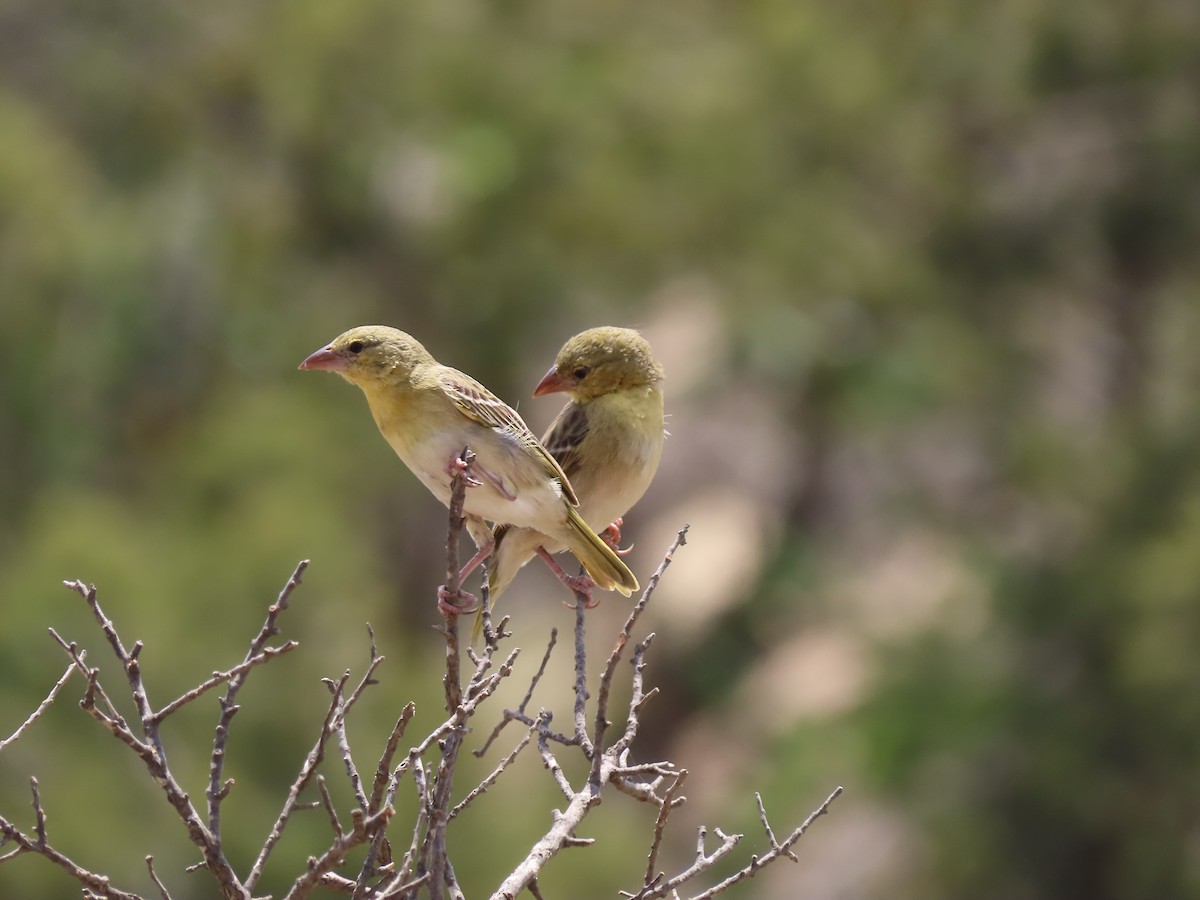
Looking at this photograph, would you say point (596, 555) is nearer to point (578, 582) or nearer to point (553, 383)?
point (578, 582)

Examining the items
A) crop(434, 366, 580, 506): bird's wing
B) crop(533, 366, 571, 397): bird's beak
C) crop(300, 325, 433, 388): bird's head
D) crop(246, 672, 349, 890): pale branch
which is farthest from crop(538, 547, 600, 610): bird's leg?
crop(246, 672, 349, 890): pale branch

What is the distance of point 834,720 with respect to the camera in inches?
429

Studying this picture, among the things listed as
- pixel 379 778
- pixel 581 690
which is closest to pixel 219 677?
pixel 379 778

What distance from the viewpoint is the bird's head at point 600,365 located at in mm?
4020

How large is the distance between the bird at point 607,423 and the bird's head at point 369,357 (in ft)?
1.53

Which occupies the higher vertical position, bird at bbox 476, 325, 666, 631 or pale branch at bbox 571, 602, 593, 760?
bird at bbox 476, 325, 666, 631

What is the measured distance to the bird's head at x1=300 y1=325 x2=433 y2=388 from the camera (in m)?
3.35

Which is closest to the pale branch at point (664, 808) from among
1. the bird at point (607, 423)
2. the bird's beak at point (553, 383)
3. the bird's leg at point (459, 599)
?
the bird's leg at point (459, 599)

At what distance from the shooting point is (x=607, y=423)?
155 inches

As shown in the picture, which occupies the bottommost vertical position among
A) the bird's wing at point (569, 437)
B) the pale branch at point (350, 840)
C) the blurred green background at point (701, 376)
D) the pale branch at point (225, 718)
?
the pale branch at point (350, 840)

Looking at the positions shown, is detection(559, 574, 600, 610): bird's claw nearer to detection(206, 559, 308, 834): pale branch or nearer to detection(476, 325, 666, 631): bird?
detection(476, 325, 666, 631): bird

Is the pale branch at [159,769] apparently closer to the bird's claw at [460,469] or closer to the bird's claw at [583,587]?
the bird's claw at [460,469]

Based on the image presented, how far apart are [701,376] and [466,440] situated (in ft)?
29.8

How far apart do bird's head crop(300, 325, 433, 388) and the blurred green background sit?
539cm
